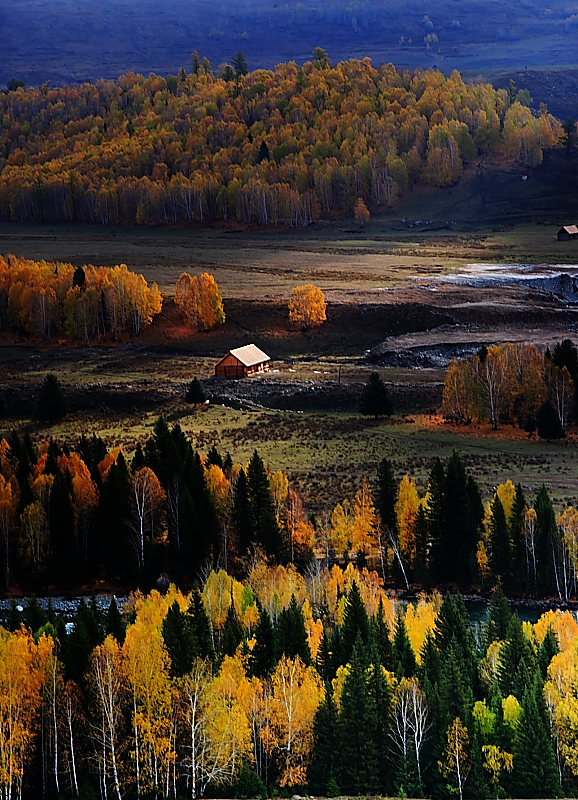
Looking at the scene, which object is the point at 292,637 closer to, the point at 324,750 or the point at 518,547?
the point at 324,750

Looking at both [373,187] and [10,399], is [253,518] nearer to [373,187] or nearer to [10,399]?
[10,399]

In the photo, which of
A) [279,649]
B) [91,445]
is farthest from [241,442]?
[279,649]

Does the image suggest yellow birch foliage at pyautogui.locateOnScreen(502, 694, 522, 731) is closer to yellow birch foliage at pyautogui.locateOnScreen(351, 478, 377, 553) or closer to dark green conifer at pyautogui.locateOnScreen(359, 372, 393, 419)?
yellow birch foliage at pyautogui.locateOnScreen(351, 478, 377, 553)

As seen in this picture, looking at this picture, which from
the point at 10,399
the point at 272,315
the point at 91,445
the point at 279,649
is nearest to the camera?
the point at 279,649

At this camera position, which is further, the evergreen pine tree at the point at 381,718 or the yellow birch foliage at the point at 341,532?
the yellow birch foliage at the point at 341,532

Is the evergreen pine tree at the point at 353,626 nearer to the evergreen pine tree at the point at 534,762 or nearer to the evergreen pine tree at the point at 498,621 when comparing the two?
the evergreen pine tree at the point at 498,621

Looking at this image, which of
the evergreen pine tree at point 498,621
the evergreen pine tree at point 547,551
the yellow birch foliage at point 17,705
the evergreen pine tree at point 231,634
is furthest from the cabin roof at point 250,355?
the yellow birch foliage at point 17,705

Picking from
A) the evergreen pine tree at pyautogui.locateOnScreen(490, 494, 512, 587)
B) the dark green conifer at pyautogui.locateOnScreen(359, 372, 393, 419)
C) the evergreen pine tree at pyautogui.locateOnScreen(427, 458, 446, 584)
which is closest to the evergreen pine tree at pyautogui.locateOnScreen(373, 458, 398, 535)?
the evergreen pine tree at pyautogui.locateOnScreen(427, 458, 446, 584)
